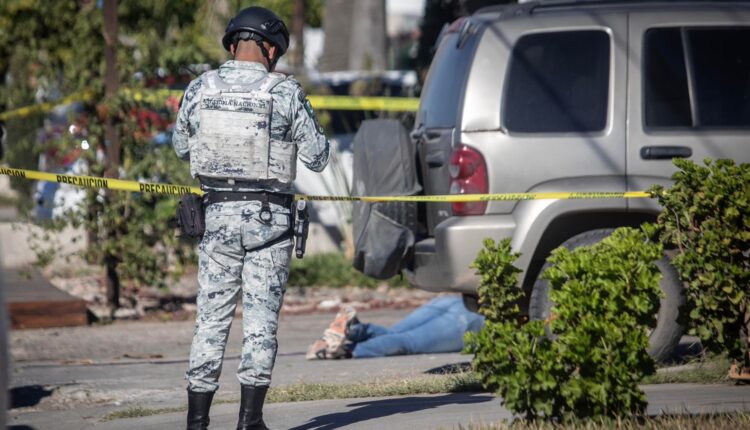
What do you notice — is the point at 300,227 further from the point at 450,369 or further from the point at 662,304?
the point at 662,304

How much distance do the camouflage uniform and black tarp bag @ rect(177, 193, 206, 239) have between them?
29 millimetres

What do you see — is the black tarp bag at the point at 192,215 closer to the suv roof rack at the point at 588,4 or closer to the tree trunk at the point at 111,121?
the suv roof rack at the point at 588,4

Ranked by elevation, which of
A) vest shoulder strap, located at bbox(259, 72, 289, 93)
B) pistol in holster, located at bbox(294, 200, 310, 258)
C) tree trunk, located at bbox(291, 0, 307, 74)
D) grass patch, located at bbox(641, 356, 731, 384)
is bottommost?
grass patch, located at bbox(641, 356, 731, 384)

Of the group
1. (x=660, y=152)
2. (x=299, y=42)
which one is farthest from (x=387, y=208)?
(x=299, y=42)

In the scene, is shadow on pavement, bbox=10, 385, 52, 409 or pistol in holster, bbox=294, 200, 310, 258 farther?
shadow on pavement, bbox=10, 385, 52, 409

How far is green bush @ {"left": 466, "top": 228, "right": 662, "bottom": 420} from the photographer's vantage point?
504cm

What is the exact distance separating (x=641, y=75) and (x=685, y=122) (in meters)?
0.38

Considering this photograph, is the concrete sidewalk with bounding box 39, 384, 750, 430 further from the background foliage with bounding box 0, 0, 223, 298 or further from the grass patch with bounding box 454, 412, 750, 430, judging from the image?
the background foliage with bounding box 0, 0, 223, 298

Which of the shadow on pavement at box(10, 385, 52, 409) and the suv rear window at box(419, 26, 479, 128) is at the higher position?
the suv rear window at box(419, 26, 479, 128)

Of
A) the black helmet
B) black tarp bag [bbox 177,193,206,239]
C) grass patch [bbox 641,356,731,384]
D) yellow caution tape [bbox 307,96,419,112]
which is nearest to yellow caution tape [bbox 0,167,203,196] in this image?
black tarp bag [bbox 177,193,206,239]

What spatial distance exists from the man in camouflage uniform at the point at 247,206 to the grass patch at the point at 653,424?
98 centimetres

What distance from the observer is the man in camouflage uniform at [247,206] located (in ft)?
18.3

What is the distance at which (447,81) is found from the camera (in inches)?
312

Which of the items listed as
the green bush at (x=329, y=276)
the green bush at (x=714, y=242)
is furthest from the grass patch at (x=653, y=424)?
the green bush at (x=329, y=276)
